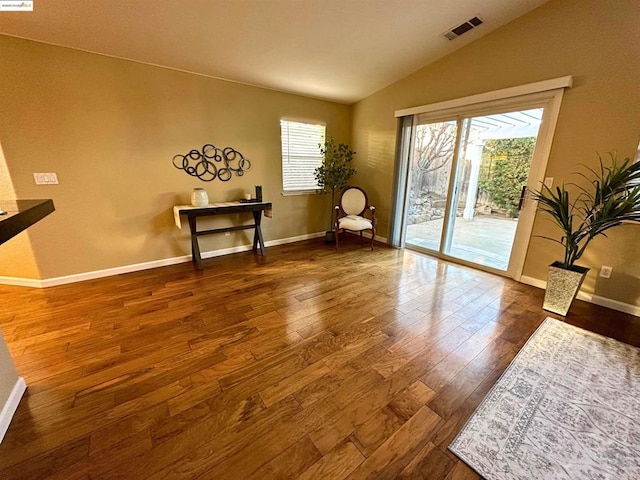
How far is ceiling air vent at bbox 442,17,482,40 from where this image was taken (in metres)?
2.79

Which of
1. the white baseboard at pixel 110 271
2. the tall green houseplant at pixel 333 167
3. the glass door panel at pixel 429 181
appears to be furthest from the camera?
the tall green houseplant at pixel 333 167

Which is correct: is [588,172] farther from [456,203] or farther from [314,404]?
[314,404]

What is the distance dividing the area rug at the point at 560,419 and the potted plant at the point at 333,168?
132 inches

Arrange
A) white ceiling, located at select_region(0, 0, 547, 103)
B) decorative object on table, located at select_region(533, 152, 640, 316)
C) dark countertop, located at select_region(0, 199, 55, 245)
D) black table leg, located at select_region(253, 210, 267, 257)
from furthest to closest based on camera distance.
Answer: black table leg, located at select_region(253, 210, 267, 257), white ceiling, located at select_region(0, 0, 547, 103), decorative object on table, located at select_region(533, 152, 640, 316), dark countertop, located at select_region(0, 199, 55, 245)

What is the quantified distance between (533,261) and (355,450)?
298cm

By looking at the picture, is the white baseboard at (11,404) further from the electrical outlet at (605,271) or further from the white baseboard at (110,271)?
the electrical outlet at (605,271)

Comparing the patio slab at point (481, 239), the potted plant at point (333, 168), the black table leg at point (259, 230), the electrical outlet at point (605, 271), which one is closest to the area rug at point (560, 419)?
the electrical outlet at point (605, 271)

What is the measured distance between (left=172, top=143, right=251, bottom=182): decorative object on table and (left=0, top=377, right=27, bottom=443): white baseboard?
8.58ft

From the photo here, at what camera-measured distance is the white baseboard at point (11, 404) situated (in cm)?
135

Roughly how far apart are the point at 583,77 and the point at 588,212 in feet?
4.21

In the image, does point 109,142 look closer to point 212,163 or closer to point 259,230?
point 212,163

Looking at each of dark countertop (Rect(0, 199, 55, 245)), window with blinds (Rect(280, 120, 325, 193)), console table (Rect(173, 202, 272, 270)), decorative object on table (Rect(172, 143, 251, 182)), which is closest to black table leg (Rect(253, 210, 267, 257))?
console table (Rect(173, 202, 272, 270))

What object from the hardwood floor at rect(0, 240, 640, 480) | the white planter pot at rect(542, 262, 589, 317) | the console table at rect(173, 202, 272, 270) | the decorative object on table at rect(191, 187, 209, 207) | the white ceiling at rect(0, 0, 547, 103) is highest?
the white ceiling at rect(0, 0, 547, 103)

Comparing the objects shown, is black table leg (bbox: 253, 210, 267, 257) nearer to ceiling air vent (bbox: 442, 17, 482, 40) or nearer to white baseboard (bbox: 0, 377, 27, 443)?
white baseboard (bbox: 0, 377, 27, 443)
